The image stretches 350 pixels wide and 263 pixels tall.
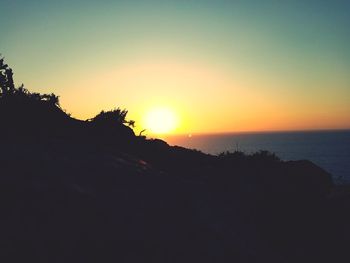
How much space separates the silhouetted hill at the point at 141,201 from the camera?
8.66 metres

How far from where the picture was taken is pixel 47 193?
9.28m

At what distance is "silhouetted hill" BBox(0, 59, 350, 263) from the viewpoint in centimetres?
866

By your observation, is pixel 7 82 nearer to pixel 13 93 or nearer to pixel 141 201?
pixel 13 93

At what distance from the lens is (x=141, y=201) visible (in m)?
11.0

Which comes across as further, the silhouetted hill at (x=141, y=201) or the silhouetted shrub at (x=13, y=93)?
the silhouetted shrub at (x=13, y=93)

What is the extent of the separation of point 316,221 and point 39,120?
499 inches

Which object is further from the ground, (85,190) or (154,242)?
(85,190)

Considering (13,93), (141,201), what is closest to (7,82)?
(13,93)

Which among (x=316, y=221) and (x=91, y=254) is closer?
(x=91, y=254)

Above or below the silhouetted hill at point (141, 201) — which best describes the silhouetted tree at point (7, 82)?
above

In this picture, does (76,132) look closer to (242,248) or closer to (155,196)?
(155,196)

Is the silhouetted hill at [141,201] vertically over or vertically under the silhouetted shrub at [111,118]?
under

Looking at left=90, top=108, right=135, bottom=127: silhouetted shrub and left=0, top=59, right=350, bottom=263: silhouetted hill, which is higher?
left=90, top=108, right=135, bottom=127: silhouetted shrub

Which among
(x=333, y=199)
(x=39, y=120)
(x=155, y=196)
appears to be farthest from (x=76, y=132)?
(x=333, y=199)
